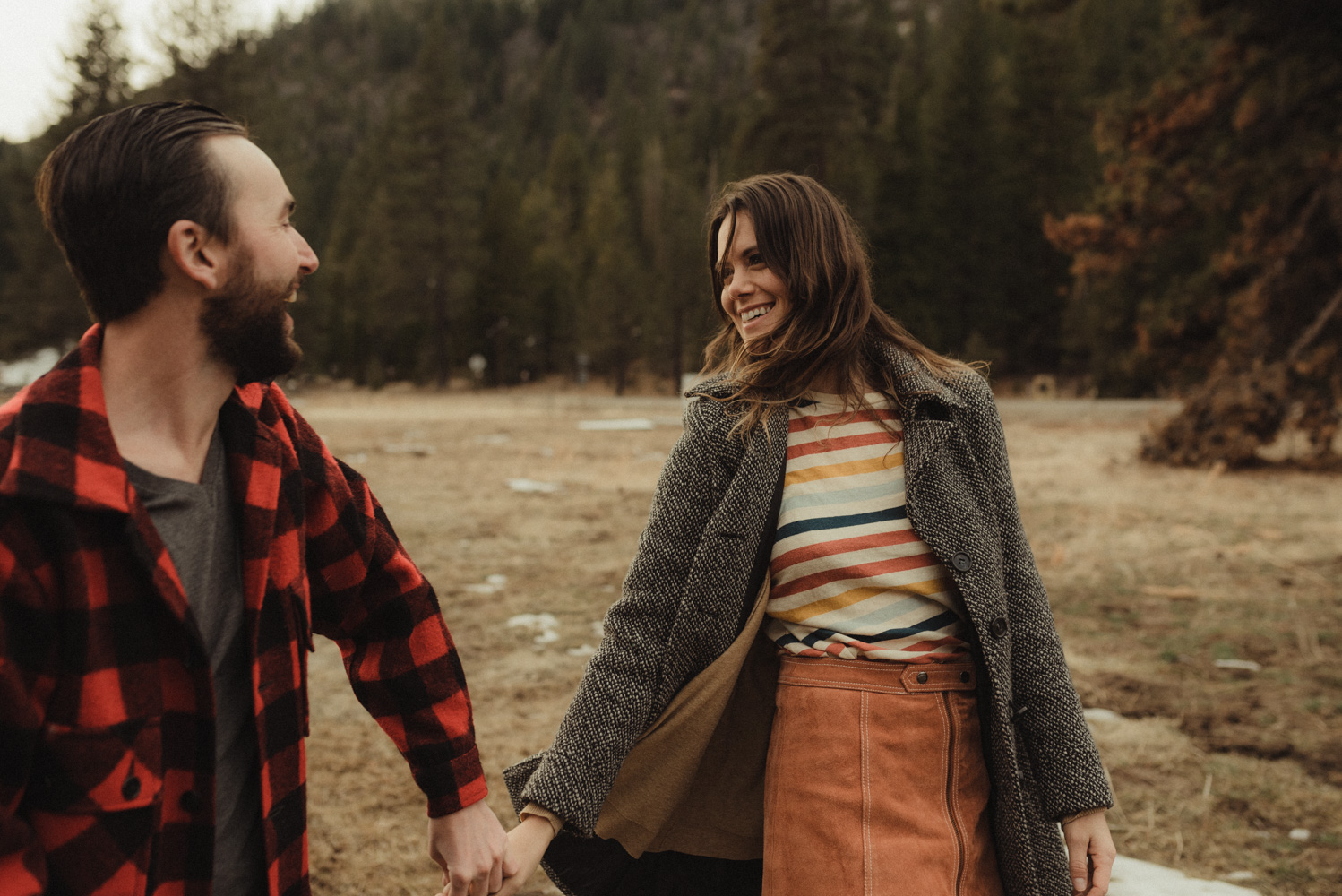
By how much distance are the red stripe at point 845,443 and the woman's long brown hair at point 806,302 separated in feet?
0.23

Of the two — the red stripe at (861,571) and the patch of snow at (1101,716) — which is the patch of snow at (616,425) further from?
the red stripe at (861,571)

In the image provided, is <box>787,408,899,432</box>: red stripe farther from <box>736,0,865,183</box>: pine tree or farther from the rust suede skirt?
<box>736,0,865,183</box>: pine tree

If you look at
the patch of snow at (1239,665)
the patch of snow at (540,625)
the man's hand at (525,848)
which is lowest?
the patch of snow at (540,625)

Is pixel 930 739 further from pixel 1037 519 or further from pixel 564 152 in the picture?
pixel 564 152

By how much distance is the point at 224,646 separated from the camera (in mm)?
1448

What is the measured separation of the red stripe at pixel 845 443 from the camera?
1.92 meters

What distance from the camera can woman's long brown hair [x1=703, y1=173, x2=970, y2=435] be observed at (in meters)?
1.96

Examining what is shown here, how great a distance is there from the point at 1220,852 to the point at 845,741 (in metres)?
2.41

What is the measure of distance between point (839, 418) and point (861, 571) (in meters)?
0.35

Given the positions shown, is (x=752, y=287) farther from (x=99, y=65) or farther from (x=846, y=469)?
(x=99, y=65)

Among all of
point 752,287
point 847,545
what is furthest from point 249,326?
point 847,545

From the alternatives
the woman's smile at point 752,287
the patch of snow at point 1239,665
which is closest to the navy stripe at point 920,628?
the woman's smile at point 752,287

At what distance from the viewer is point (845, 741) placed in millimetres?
1719

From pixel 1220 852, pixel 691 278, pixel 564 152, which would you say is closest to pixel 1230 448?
pixel 1220 852
